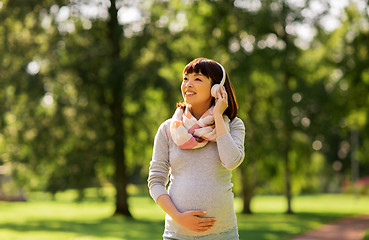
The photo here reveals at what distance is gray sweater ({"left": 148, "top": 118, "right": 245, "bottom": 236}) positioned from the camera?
9.11 feet

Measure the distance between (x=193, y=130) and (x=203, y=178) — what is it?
0.83 ft

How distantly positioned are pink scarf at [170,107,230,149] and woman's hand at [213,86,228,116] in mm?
51

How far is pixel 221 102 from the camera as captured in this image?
2859 millimetres

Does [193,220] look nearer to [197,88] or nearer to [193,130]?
[193,130]

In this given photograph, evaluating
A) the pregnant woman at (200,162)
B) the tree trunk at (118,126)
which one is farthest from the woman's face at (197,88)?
the tree trunk at (118,126)

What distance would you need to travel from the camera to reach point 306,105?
71.9 feet

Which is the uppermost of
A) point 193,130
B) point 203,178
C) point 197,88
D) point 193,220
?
point 197,88

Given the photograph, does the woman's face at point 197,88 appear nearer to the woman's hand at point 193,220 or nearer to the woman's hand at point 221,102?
the woman's hand at point 221,102

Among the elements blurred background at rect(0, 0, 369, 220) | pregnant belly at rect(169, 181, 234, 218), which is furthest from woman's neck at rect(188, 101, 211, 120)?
blurred background at rect(0, 0, 369, 220)

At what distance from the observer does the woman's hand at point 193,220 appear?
2750 mm

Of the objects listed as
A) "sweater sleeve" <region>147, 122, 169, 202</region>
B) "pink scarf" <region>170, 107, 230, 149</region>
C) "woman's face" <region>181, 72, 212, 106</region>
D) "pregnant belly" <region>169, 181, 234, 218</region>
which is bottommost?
"pregnant belly" <region>169, 181, 234, 218</region>

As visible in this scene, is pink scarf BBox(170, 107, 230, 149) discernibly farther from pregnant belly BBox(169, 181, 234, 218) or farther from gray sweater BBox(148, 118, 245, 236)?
pregnant belly BBox(169, 181, 234, 218)

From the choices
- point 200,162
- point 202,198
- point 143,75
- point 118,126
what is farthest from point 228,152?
point 118,126

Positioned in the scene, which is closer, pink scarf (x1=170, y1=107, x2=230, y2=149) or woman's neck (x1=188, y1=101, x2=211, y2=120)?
pink scarf (x1=170, y1=107, x2=230, y2=149)
